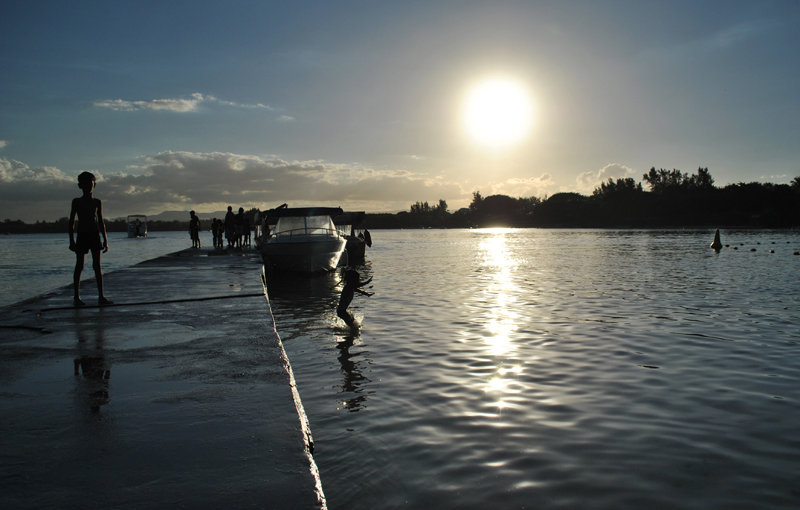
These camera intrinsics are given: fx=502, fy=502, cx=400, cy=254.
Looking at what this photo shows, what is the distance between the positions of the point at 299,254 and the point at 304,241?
0.64 meters

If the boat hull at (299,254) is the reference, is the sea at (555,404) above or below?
below

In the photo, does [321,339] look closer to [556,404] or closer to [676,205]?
[556,404]

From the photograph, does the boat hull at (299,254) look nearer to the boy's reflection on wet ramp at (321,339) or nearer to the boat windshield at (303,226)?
the boat windshield at (303,226)

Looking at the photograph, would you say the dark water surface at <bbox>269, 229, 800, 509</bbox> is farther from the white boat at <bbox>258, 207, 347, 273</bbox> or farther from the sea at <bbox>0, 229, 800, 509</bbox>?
the white boat at <bbox>258, 207, 347, 273</bbox>

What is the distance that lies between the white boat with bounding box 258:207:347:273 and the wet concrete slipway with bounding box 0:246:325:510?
13.4 m

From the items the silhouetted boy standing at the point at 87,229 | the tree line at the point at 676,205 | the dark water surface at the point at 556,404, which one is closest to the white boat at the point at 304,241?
the dark water surface at the point at 556,404

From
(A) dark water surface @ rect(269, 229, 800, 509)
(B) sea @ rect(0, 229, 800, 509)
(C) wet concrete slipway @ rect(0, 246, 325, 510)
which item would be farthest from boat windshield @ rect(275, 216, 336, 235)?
(C) wet concrete slipway @ rect(0, 246, 325, 510)

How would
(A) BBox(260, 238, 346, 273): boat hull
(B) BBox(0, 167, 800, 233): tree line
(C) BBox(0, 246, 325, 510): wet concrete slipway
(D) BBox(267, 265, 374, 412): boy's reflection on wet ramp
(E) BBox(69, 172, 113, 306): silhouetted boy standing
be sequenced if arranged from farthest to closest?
(B) BBox(0, 167, 800, 233): tree line
(A) BBox(260, 238, 346, 273): boat hull
(E) BBox(69, 172, 113, 306): silhouetted boy standing
(D) BBox(267, 265, 374, 412): boy's reflection on wet ramp
(C) BBox(0, 246, 325, 510): wet concrete slipway

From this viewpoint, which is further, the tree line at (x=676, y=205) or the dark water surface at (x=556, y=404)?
the tree line at (x=676, y=205)

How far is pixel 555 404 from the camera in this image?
5.63m

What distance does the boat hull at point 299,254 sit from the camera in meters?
20.4

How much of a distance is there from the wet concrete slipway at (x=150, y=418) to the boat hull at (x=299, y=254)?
1337 cm

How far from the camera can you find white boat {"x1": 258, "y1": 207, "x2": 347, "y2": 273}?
67.2 feet

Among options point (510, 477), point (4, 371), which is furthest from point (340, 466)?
point (4, 371)
